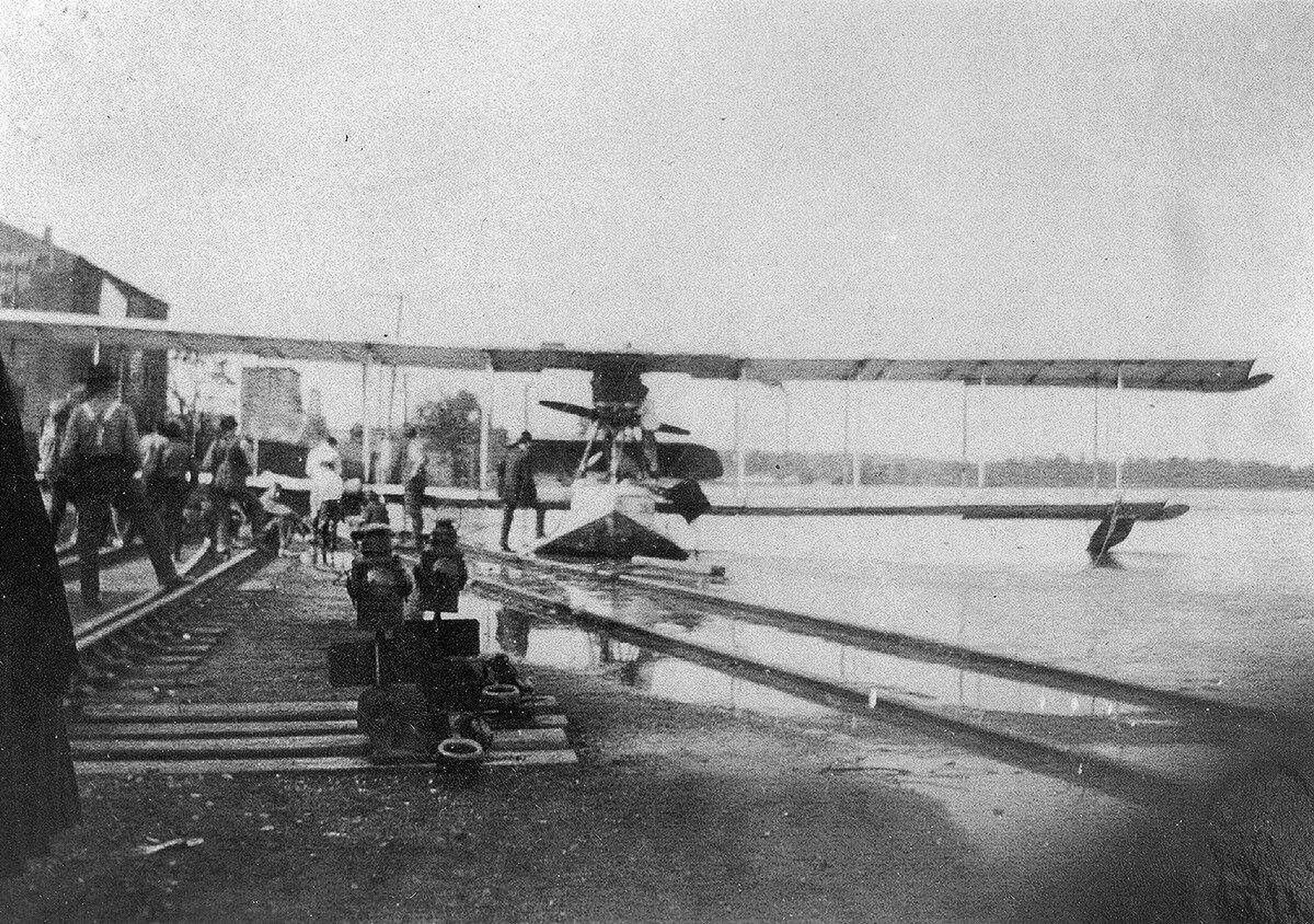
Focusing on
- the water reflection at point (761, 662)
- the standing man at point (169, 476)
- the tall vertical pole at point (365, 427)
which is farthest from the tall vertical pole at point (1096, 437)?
the standing man at point (169, 476)

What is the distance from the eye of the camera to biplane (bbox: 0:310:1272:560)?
241 cm

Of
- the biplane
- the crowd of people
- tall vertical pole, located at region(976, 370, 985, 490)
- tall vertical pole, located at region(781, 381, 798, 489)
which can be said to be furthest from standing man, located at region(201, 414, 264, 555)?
tall vertical pole, located at region(781, 381, 798, 489)

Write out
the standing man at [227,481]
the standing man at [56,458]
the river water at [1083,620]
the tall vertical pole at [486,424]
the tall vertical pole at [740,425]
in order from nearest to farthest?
the standing man at [56,458], the standing man at [227,481], the river water at [1083,620], the tall vertical pole at [486,424], the tall vertical pole at [740,425]

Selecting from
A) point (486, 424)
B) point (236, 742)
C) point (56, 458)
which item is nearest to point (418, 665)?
point (236, 742)

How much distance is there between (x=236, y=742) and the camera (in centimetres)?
194

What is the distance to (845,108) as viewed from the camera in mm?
2646

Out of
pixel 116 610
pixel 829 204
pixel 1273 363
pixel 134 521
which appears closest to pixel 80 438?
pixel 134 521

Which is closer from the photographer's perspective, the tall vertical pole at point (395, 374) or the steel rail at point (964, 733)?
the steel rail at point (964, 733)

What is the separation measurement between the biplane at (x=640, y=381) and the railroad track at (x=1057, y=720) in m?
1.13

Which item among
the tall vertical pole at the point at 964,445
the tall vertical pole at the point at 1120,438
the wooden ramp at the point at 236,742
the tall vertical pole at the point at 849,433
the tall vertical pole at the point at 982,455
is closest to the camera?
the wooden ramp at the point at 236,742

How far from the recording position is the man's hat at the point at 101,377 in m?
2.34

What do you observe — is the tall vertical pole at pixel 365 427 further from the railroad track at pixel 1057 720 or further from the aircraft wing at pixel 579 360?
the railroad track at pixel 1057 720

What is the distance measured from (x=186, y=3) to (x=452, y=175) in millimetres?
771

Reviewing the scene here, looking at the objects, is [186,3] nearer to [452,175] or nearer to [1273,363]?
[452,175]
